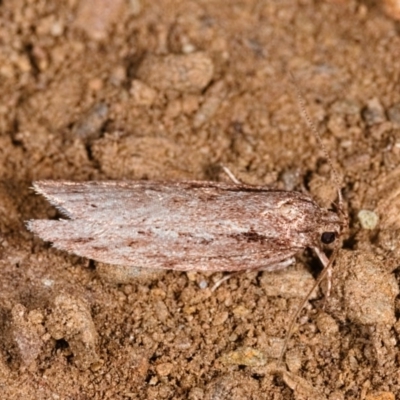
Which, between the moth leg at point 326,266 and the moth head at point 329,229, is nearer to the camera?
the moth leg at point 326,266

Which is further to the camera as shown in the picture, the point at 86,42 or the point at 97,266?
the point at 86,42

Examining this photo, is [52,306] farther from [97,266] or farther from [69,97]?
[69,97]

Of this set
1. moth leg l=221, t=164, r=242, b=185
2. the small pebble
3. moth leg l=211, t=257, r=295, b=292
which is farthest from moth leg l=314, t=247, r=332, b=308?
moth leg l=221, t=164, r=242, b=185

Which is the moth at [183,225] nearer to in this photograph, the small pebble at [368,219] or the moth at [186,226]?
the moth at [186,226]

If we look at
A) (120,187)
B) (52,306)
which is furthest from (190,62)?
(52,306)

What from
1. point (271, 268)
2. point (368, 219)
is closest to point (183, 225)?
point (271, 268)

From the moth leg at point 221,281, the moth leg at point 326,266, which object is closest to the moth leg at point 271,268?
the moth leg at point 221,281

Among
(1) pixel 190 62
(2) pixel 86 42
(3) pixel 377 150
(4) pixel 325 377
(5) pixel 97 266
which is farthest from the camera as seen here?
(2) pixel 86 42

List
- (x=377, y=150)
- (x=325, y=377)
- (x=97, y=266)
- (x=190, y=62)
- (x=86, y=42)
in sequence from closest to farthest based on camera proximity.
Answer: (x=325, y=377) → (x=97, y=266) → (x=377, y=150) → (x=190, y=62) → (x=86, y=42)
